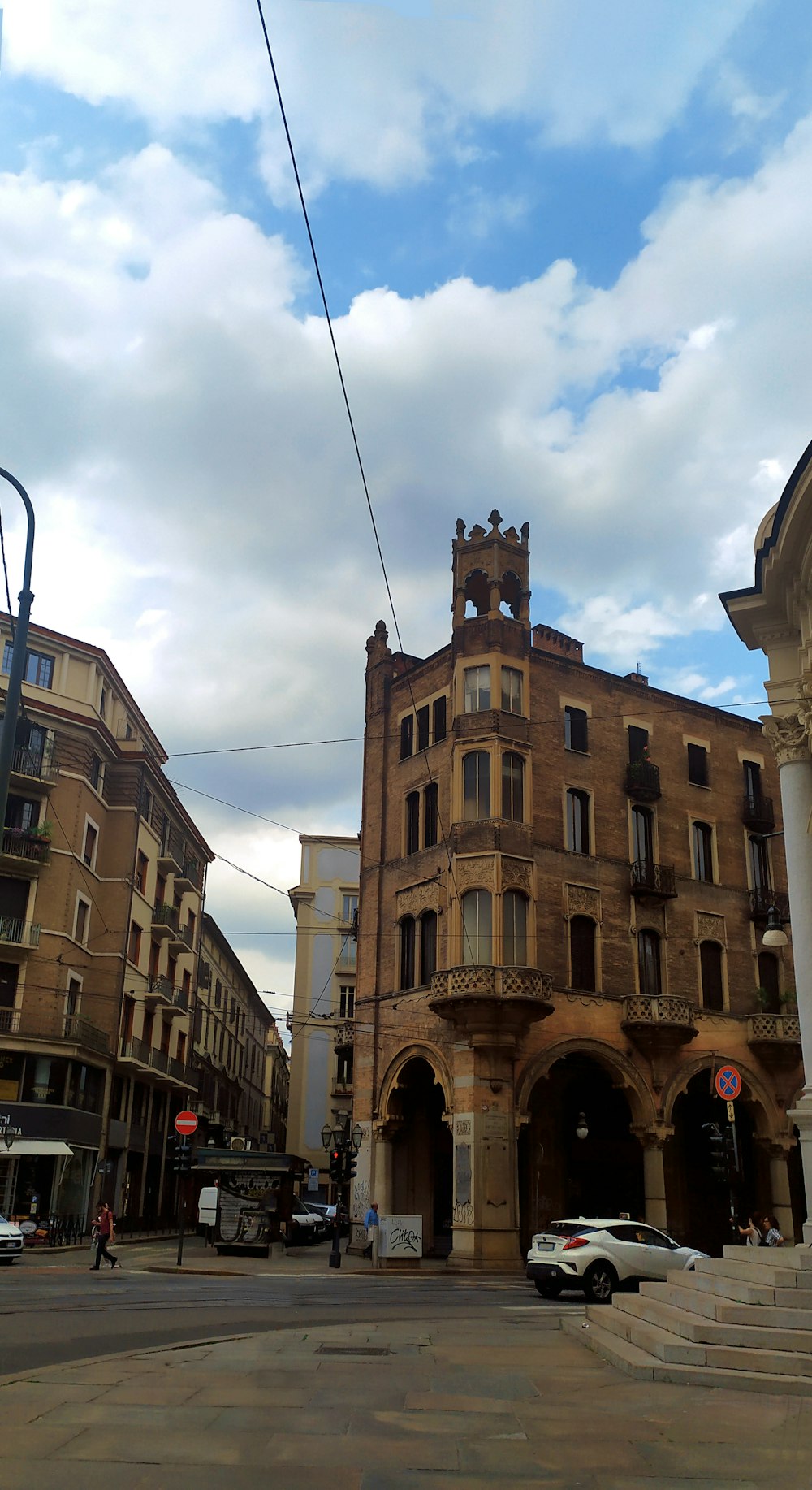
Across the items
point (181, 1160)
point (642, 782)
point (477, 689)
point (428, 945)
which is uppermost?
point (477, 689)

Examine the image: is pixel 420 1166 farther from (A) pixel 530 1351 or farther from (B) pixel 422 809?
(A) pixel 530 1351

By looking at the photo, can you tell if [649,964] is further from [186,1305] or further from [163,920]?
[186,1305]

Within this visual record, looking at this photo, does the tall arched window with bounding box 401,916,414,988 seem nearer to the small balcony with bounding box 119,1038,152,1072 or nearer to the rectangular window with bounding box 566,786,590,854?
the rectangular window with bounding box 566,786,590,854

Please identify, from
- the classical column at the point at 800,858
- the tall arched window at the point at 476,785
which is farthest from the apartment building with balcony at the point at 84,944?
the classical column at the point at 800,858

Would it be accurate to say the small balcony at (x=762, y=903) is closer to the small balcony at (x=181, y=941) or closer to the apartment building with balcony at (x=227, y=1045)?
the small balcony at (x=181, y=941)

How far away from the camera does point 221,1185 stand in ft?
107

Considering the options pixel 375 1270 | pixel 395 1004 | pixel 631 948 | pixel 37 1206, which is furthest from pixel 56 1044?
pixel 631 948

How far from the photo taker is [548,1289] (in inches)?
832

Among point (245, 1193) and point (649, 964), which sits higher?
point (649, 964)

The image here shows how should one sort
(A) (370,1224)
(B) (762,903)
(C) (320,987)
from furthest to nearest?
(C) (320,987) → (B) (762,903) → (A) (370,1224)

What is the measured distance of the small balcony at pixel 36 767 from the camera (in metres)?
38.3

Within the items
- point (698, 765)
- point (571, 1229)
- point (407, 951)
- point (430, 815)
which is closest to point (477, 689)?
point (430, 815)

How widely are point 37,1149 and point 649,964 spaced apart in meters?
19.1

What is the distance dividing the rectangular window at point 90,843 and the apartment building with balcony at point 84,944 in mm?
94
